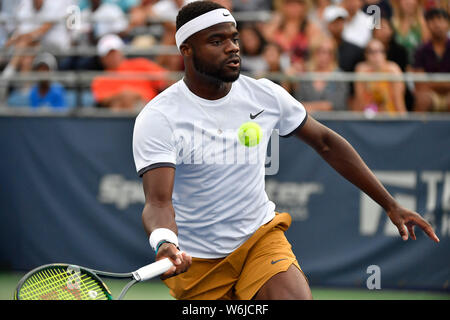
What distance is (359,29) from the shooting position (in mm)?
8820

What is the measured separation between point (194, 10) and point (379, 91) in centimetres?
444

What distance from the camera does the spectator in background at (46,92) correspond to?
9.23m

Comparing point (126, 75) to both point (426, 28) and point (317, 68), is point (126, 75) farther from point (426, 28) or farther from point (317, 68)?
point (426, 28)

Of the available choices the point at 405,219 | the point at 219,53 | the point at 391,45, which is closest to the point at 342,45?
the point at 391,45

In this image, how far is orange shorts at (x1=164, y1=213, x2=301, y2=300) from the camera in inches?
164

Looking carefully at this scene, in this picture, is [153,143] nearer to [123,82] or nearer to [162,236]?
[162,236]

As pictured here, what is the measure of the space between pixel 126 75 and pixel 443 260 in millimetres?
4049

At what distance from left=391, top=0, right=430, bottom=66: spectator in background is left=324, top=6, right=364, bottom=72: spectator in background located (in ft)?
1.77

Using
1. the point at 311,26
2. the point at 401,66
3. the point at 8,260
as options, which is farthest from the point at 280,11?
the point at 8,260

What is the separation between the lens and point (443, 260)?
7.61m

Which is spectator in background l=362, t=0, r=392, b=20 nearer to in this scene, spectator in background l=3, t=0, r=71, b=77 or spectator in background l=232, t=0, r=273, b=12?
spectator in background l=232, t=0, r=273, b=12

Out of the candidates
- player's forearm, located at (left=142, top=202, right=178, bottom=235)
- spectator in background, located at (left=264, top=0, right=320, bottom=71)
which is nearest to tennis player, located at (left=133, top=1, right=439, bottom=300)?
player's forearm, located at (left=142, top=202, right=178, bottom=235)

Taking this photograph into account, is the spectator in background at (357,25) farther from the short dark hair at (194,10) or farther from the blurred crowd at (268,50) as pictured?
the short dark hair at (194,10)
